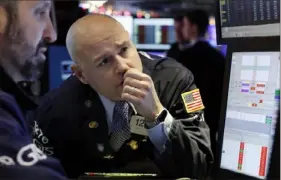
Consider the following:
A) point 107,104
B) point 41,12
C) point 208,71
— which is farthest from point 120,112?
point 208,71

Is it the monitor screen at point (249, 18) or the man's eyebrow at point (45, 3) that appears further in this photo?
the man's eyebrow at point (45, 3)

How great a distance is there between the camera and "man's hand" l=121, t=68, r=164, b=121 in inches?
58.9

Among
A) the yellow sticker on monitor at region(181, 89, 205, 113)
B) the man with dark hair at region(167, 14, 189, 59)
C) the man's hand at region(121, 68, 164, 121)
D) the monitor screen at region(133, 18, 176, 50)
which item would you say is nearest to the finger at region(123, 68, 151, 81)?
the man's hand at region(121, 68, 164, 121)

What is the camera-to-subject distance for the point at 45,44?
180 centimetres

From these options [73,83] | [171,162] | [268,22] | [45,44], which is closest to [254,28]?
[268,22]

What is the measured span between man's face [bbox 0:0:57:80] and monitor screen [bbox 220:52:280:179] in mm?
738

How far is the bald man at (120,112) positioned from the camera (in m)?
1.54

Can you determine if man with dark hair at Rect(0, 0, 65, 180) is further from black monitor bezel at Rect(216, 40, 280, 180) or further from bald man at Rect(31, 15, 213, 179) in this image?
black monitor bezel at Rect(216, 40, 280, 180)

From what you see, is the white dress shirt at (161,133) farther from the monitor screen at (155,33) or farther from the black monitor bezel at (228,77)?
the monitor screen at (155,33)

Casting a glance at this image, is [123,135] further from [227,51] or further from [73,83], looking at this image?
[227,51]

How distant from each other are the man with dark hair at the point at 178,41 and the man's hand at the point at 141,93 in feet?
2.08

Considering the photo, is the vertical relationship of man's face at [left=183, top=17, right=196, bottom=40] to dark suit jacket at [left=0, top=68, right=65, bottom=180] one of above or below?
above

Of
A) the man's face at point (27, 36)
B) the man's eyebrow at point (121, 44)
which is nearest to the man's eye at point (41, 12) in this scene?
the man's face at point (27, 36)

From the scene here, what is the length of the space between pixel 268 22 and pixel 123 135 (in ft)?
2.13
